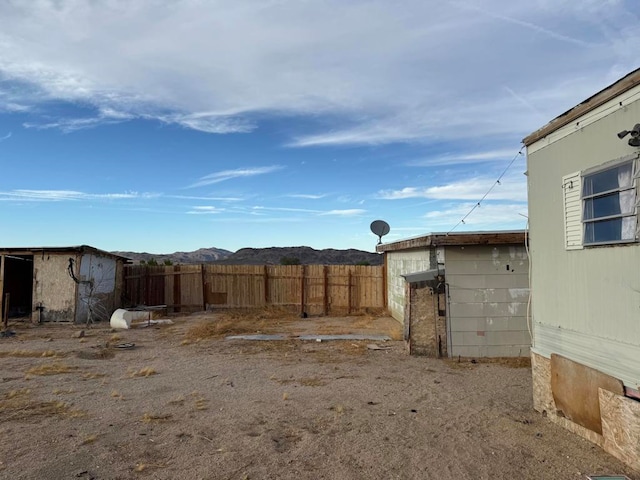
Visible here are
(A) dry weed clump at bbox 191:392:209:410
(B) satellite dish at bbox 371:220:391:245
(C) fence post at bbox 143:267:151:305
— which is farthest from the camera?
(C) fence post at bbox 143:267:151:305

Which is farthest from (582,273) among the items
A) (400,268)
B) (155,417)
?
(400,268)

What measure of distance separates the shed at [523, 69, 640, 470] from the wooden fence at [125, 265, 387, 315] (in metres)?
12.0

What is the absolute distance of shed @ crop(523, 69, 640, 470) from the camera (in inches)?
177

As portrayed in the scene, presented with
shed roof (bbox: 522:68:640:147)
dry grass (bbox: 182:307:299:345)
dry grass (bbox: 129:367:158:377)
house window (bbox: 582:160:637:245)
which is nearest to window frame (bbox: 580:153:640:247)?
house window (bbox: 582:160:637:245)

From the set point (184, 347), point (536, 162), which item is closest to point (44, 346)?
point (184, 347)

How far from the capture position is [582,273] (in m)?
5.24

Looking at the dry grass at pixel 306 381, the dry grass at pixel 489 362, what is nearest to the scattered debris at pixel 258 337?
the dry grass at pixel 306 381

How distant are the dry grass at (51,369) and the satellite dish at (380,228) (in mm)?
10617

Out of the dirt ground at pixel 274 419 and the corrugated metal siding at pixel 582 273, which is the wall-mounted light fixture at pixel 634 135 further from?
the dirt ground at pixel 274 419

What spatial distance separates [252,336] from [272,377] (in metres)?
4.65

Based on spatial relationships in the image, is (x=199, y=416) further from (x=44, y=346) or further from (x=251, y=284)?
(x=251, y=284)

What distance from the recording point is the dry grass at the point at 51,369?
333 inches

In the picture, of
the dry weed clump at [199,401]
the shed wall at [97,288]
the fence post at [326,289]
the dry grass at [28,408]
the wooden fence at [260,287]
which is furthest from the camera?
the fence post at [326,289]

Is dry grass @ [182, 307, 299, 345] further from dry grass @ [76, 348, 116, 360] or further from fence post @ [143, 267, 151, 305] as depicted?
fence post @ [143, 267, 151, 305]
